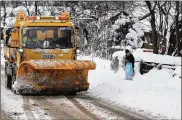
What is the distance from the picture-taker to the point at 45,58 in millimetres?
13555

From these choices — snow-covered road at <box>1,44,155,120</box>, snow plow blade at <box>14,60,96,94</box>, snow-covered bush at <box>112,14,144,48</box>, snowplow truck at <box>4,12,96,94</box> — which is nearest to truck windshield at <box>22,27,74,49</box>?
snowplow truck at <box>4,12,96,94</box>

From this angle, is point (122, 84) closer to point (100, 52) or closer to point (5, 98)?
point (5, 98)

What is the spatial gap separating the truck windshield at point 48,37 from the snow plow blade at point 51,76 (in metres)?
1.29

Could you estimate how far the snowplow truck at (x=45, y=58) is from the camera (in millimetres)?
12359

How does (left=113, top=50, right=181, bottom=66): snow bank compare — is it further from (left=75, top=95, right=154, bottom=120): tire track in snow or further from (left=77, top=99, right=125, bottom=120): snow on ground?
(left=77, top=99, right=125, bottom=120): snow on ground

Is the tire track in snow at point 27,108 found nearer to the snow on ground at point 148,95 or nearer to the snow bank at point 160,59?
the snow on ground at point 148,95

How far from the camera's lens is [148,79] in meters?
16.8

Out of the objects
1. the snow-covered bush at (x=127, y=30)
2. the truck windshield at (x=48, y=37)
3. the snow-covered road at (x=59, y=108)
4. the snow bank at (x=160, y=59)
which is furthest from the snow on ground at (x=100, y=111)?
the snow-covered bush at (x=127, y=30)

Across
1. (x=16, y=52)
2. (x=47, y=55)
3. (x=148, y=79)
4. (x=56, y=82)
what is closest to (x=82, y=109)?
(x=56, y=82)

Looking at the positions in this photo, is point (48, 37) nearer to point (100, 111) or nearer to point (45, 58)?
point (45, 58)

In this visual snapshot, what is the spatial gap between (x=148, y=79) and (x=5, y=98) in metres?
6.88

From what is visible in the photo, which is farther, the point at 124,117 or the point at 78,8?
the point at 78,8

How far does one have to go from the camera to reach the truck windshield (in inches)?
531

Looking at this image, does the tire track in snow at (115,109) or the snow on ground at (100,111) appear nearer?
the snow on ground at (100,111)
